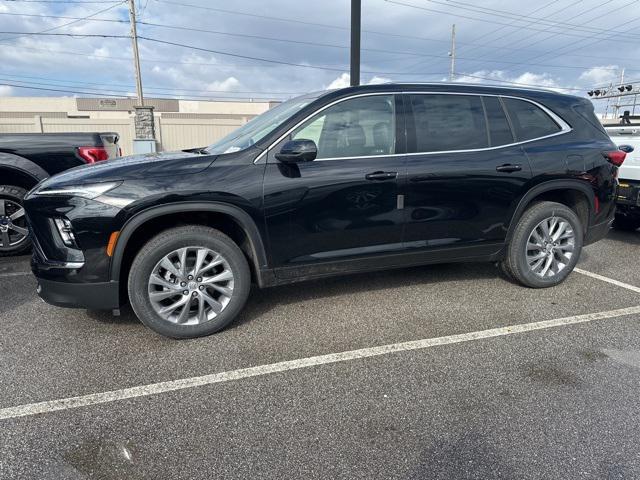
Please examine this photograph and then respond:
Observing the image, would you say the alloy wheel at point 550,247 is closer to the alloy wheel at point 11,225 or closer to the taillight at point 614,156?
the taillight at point 614,156

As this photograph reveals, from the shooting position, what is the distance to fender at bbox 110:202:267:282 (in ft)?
9.91

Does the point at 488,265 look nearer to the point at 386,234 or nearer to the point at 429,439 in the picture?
the point at 386,234

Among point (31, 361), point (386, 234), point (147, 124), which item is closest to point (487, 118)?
point (386, 234)

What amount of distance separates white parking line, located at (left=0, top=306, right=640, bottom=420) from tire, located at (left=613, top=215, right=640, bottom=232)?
377cm

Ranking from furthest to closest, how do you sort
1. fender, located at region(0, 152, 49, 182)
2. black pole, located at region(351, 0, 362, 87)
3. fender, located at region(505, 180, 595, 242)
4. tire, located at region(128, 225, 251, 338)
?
black pole, located at region(351, 0, 362, 87), fender, located at region(0, 152, 49, 182), fender, located at region(505, 180, 595, 242), tire, located at region(128, 225, 251, 338)

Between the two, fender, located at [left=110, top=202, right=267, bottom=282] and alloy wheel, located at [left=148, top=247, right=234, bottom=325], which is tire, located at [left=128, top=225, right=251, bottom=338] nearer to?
alloy wheel, located at [left=148, top=247, right=234, bottom=325]

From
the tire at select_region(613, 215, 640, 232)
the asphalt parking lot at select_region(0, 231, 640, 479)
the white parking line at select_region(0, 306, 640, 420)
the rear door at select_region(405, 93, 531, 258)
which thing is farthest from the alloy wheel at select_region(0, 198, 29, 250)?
the tire at select_region(613, 215, 640, 232)

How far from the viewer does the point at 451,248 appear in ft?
13.0

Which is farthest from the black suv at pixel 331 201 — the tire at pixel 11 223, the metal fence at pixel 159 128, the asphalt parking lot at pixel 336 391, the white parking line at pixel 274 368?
the metal fence at pixel 159 128

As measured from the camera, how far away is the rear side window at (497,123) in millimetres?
3974

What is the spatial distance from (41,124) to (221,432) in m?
16.3

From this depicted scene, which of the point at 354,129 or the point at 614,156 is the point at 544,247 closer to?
the point at 614,156

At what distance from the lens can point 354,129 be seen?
3.57 meters

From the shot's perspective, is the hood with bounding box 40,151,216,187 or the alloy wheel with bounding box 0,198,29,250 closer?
the hood with bounding box 40,151,216,187
